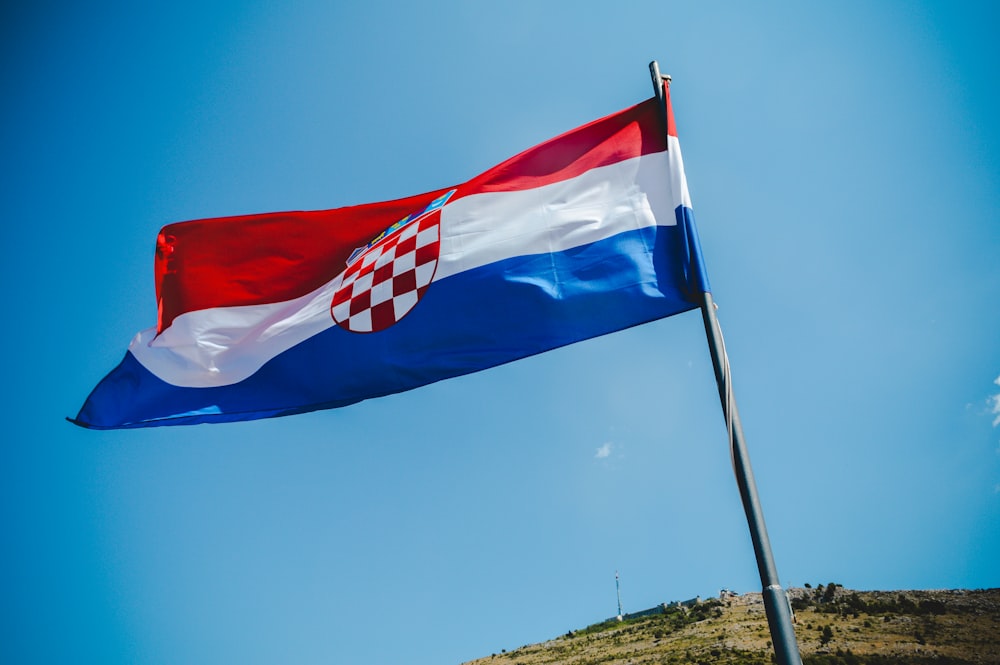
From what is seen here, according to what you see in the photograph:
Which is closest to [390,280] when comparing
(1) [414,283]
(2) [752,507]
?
(1) [414,283]

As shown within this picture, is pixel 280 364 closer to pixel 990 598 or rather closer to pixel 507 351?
pixel 507 351

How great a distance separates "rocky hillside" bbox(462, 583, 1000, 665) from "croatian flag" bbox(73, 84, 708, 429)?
50.0m

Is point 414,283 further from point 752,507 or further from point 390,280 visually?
point 752,507

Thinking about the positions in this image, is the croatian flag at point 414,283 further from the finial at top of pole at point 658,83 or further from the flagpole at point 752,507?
the flagpole at point 752,507

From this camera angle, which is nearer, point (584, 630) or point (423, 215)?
point (423, 215)

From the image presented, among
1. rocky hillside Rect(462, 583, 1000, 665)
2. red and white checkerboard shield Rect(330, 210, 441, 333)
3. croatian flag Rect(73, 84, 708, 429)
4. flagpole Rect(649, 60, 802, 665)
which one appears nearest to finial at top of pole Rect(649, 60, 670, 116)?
croatian flag Rect(73, 84, 708, 429)

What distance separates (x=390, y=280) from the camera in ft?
23.4

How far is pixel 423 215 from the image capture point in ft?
25.0

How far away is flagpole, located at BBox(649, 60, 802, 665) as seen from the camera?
3.53 metres

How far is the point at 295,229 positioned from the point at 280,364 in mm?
1678

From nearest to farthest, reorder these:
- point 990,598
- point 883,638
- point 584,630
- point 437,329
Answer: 1. point 437,329
2. point 883,638
3. point 990,598
4. point 584,630

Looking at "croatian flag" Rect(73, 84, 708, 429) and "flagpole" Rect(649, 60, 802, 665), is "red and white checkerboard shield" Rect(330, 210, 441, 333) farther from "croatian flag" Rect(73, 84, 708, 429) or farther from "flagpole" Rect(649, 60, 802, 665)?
"flagpole" Rect(649, 60, 802, 665)

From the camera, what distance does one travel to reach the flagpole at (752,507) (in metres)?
3.53

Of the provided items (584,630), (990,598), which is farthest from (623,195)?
(584,630)
